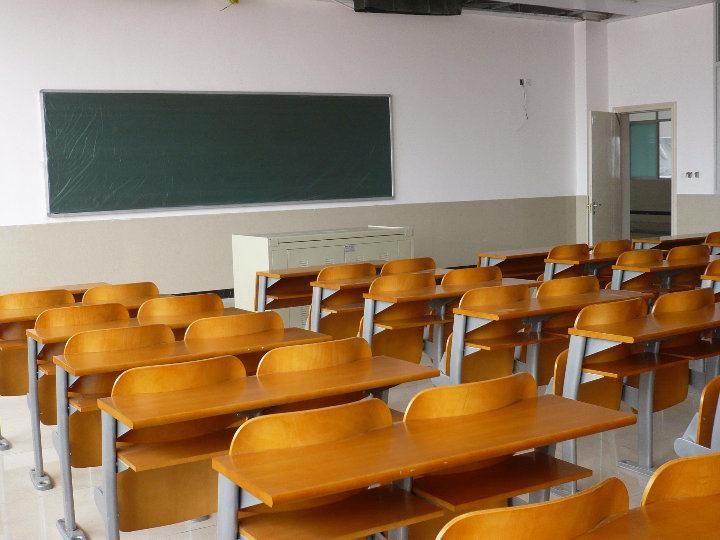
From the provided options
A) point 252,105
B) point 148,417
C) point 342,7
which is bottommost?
point 148,417

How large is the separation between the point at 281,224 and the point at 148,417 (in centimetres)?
722

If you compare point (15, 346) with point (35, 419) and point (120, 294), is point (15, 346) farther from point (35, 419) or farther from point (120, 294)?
point (120, 294)

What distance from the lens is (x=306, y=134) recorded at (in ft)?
31.1

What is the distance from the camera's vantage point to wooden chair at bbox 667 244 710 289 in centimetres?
583

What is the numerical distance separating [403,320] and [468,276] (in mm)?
543

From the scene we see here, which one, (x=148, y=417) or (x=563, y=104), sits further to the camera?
(x=563, y=104)

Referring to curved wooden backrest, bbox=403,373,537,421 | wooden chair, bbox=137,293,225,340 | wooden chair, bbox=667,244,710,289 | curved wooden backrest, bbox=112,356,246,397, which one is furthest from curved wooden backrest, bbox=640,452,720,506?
wooden chair, bbox=667,244,710,289

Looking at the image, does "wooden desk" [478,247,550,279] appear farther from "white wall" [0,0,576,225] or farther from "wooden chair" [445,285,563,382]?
"white wall" [0,0,576,225]

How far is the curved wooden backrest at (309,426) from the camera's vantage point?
1.92m

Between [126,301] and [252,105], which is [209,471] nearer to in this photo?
[126,301]

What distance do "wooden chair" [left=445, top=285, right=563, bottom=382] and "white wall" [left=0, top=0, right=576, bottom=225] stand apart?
5.40 m

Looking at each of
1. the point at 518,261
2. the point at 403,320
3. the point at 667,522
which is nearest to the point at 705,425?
the point at 667,522

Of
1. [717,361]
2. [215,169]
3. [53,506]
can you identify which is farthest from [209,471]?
[215,169]

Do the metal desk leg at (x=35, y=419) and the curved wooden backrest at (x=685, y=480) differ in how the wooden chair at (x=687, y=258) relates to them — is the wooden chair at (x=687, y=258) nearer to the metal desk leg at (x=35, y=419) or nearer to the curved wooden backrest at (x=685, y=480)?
the metal desk leg at (x=35, y=419)
